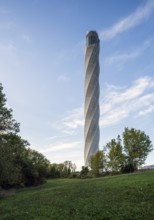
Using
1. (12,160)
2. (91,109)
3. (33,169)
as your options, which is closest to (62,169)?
(33,169)

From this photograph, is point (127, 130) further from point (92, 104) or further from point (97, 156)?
point (92, 104)

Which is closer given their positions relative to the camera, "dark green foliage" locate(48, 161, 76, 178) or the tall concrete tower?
"dark green foliage" locate(48, 161, 76, 178)

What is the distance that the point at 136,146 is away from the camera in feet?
221

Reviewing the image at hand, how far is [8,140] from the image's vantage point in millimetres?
48812

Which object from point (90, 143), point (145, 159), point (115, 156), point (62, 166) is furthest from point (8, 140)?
point (90, 143)

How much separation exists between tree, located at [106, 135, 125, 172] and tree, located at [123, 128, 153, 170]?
5.92ft

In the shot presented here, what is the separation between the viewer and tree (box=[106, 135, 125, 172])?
69.3 metres

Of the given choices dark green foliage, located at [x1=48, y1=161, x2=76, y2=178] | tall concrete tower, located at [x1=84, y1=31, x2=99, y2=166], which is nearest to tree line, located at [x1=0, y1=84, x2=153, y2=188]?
dark green foliage, located at [x1=48, y1=161, x2=76, y2=178]

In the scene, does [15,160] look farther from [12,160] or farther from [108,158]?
[108,158]

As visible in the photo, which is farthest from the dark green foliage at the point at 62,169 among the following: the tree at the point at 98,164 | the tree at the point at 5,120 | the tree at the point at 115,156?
the tree at the point at 5,120

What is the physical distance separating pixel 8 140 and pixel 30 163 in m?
22.0

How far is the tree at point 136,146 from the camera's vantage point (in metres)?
67.0

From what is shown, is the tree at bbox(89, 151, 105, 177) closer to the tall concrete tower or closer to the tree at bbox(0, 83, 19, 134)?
the tree at bbox(0, 83, 19, 134)

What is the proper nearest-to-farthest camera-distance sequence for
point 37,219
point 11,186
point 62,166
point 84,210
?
point 37,219 → point 84,210 → point 11,186 → point 62,166
